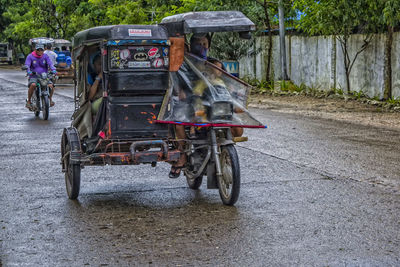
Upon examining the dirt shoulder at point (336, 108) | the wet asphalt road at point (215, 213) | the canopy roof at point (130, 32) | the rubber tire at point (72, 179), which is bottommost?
the wet asphalt road at point (215, 213)

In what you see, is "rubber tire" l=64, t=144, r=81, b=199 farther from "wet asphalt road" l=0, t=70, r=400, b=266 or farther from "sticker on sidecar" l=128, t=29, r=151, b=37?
"sticker on sidecar" l=128, t=29, r=151, b=37

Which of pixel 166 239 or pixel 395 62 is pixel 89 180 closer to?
pixel 166 239

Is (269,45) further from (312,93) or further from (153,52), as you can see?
(153,52)

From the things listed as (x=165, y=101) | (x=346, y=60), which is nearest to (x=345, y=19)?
(x=346, y=60)

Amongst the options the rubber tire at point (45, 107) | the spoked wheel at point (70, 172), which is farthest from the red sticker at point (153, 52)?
the rubber tire at point (45, 107)

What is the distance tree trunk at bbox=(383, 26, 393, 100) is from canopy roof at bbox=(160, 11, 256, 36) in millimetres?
11940

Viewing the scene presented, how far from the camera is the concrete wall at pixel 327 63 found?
19297mm

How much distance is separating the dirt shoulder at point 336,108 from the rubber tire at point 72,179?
7937mm

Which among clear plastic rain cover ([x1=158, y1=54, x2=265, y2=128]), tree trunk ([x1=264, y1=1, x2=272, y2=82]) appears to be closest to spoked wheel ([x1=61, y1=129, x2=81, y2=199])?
clear plastic rain cover ([x1=158, y1=54, x2=265, y2=128])

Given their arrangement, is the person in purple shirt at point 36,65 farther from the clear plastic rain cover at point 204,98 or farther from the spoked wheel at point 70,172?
the clear plastic rain cover at point 204,98

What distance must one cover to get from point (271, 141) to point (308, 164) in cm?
249

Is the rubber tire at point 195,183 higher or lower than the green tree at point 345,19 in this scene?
lower

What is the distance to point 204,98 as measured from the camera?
7.18 meters

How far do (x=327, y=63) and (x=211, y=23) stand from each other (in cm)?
1580
